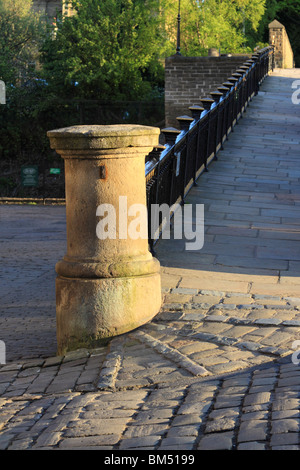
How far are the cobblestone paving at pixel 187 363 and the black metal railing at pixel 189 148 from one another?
0.55 m

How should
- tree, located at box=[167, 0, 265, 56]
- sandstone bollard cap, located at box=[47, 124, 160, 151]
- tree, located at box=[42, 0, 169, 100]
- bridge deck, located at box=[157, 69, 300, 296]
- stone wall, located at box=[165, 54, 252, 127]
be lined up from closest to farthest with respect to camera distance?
sandstone bollard cap, located at box=[47, 124, 160, 151] < bridge deck, located at box=[157, 69, 300, 296] < stone wall, located at box=[165, 54, 252, 127] < tree, located at box=[42, 0, 169, 100] < tree, located at box=[167, 0, 265, 56]

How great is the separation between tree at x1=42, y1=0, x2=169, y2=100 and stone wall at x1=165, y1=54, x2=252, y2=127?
438 inches

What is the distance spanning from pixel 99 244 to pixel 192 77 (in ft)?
102

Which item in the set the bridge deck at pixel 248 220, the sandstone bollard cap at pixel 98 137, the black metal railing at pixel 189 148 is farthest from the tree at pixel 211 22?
the sandstone bollard cap at pixel 98 137

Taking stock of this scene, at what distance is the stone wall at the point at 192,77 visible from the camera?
116ft

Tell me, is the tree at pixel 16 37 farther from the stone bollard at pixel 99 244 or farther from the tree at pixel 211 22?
the stone bollard at pixel 99 244

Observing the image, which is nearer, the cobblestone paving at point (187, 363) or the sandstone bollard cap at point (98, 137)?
the cobblestone paving at point (187, 363)

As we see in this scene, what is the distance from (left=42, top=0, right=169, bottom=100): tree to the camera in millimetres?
47062

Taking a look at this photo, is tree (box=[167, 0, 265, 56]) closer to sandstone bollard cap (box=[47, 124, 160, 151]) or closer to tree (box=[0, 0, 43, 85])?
tree (box=[0, 0, 43, 85])

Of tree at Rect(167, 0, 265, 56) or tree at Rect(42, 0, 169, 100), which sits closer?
tree at Rect(42, 0, 169, 100)

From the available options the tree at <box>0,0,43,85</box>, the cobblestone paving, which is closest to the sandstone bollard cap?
the cobblestone paving
